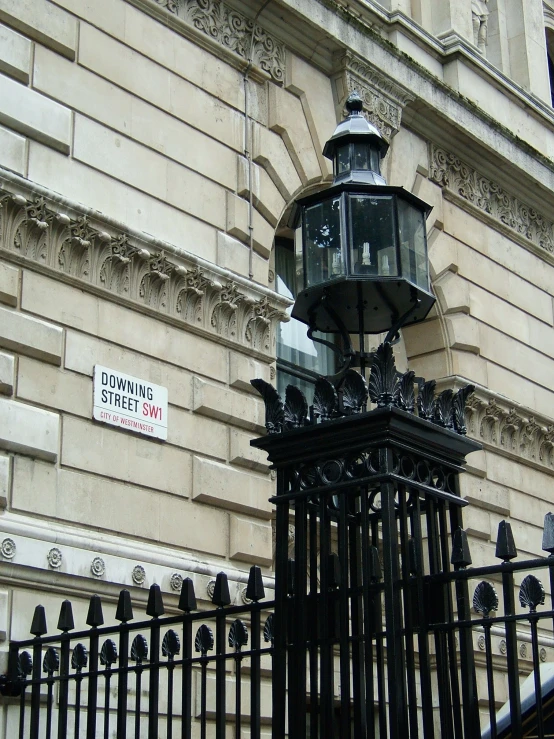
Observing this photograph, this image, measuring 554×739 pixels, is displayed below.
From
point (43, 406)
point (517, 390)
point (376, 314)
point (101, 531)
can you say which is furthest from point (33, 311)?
point (517, 390)

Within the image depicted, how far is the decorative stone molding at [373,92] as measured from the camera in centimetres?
1552

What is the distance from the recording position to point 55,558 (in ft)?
33.9

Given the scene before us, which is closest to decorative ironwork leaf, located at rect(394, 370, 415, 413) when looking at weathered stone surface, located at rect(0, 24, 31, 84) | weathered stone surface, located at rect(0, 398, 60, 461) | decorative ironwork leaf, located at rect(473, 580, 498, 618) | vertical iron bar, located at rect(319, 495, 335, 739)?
vertical iron bar, located at rect(319, 495, 335, 739)

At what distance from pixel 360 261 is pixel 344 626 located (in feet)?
6.47

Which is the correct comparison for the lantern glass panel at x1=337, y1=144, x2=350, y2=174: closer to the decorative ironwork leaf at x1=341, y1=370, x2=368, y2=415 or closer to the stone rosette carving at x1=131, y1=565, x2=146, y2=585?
the decorative ironwork leaf at x1=341, y1=370, x2=368, y2=415

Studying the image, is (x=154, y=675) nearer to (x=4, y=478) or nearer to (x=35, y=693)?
(x=35, y=693)

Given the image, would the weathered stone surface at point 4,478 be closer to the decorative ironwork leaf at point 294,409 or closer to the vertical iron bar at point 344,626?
the decorative ironwork leaf at point 294,409

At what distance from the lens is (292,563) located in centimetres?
667

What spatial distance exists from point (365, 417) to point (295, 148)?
340 inches

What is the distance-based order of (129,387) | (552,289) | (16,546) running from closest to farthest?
(16,546) → (129,387) → (552,289)

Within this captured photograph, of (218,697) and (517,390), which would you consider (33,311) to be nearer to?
(218,697)

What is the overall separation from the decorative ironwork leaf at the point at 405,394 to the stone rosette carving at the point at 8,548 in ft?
14.6

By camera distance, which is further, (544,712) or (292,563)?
(292,563)

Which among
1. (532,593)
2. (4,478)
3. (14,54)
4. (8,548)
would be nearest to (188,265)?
(14,54)
